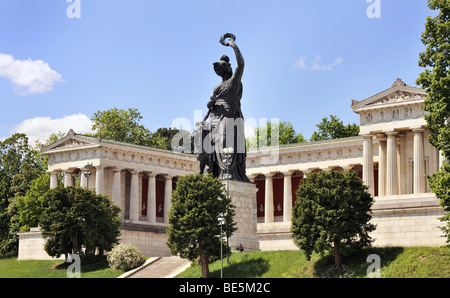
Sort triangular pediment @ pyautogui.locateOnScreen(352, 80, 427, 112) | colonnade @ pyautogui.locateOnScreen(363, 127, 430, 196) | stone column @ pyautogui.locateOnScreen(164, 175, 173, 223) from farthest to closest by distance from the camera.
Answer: stone column @ pyautogui.locateOnScreen(164, 175, 173, 223)
colonnade @ pyautogui.locateOnScreen(363, 127, 430, 196)
triangular pediment @ pyautogui.locateOnScreen(352, 80, 427, 112)

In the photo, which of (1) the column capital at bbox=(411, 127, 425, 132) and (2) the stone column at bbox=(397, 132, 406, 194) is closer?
(1) the column capital at bbox=(411, 127, 425, 132)

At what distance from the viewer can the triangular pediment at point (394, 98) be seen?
256 ft

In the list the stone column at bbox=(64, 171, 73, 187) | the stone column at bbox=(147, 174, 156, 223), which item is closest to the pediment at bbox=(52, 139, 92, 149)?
the stone column at bbox=(64, 171, 73, 187)

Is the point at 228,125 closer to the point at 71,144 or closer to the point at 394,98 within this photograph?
the point at 394,98

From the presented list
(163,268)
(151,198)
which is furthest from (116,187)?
(163,268)

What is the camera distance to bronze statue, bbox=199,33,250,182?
56.1 m

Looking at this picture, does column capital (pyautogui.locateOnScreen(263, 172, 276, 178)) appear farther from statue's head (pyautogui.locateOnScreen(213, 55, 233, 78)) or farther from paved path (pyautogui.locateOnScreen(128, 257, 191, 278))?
statue's head (pyautogui.locateOnScreen(213, 55, 233, 78))

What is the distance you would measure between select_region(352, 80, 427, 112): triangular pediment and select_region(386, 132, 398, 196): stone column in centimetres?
302

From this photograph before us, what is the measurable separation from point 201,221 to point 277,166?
39520 mm

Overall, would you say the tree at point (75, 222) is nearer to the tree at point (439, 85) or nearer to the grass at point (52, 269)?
the grass at point (52, 269)

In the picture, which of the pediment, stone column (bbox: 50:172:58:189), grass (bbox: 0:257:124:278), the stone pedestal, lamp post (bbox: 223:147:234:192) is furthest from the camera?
stone column (bbox: 50:172:58:189)
